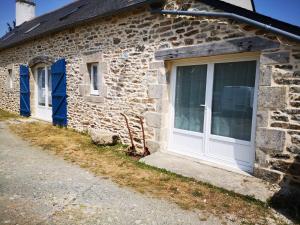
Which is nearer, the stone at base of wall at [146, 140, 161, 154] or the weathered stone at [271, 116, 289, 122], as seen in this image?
the weathered stone at [271, 116, 289, 122]

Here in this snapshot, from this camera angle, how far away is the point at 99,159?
5156mm

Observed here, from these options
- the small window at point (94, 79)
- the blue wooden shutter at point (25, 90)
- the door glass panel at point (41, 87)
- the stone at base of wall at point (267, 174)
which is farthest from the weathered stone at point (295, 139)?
the blue wooden shutter at point (25, 90)

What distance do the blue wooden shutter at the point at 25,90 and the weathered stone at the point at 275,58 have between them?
9691 millimetres

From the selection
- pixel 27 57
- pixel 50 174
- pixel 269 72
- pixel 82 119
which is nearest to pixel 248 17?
pixel 269 72

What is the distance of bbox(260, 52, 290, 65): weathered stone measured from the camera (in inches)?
138

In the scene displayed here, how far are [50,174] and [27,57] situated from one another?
7721 millimetres

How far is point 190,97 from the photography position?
5035 millimetres

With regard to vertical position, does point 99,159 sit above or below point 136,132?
below

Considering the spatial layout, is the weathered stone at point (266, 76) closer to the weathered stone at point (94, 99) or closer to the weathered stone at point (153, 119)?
the weathered stone at point (153, 119)

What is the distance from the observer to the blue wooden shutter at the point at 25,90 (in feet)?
33.4

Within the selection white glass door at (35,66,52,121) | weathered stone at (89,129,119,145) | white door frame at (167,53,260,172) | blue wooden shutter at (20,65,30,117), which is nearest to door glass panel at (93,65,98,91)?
weathered stone at (89,129,119,145)

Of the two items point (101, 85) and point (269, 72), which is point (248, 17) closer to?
point (269, 72)

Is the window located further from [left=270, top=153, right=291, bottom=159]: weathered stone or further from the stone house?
[left=270, top=153, right=291, bottom=159]: weathered stone

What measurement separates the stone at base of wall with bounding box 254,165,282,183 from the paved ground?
52.5 inches
